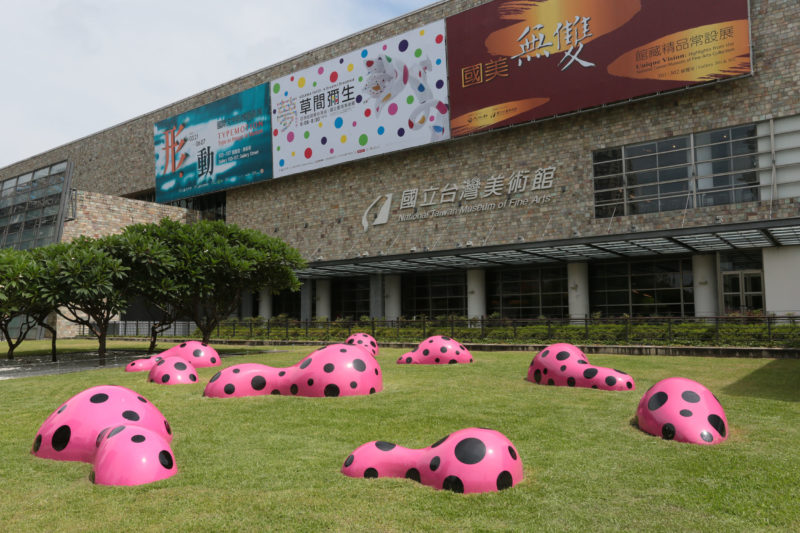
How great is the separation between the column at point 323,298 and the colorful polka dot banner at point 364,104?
9.12 metres

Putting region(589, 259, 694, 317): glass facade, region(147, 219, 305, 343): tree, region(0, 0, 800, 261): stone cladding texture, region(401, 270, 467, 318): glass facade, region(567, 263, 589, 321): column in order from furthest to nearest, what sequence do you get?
region(401, 270, 467, 318): glass facade < region(567, 263, 589, 321): column < region(589, 259, 694, 317): glass facade < region(0, 0, 800, 261): stone cladding texture < region(147, 219, 305, 343): tree

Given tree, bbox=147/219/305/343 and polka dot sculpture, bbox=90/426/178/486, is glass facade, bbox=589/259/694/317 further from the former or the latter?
polka dot sculpture, bbox=90/426/178/486

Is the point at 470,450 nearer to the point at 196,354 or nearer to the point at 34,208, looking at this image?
the point at 196,354

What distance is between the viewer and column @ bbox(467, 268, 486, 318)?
121ft

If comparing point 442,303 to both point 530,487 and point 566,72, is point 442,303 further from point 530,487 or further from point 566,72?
point 530,487

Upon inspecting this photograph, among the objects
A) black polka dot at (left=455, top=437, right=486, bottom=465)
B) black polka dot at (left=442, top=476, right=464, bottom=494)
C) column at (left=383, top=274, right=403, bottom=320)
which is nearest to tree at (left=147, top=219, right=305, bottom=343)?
black polka dot at (left=455, top=437, right=486, bottom=465)

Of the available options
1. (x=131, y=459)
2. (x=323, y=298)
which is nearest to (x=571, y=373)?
(x=131, y=459)

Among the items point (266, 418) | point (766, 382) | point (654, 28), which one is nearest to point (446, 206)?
point (654, 28)

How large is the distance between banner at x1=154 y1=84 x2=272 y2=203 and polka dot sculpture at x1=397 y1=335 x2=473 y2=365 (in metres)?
31.8

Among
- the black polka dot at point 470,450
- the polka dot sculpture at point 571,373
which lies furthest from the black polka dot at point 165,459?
the polka dot sculpture at point 571,373

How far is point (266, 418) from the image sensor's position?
8578 mm

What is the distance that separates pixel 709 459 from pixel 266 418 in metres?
5.99

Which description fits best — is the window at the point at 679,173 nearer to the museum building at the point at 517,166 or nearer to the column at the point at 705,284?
the museum building at the point at 517,166

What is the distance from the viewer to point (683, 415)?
7.02 metres
